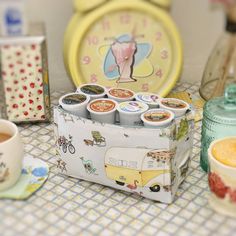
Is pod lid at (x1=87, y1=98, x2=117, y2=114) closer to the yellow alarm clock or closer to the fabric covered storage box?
the fabric covered storage box

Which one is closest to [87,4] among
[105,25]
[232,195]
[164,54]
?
[105,25]

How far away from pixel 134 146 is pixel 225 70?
265 millimetres

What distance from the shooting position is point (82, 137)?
0.80 meters

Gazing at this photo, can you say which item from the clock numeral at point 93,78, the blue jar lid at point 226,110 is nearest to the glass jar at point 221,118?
the blue jar lid at point 226,110

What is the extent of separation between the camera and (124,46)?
3.09 ft

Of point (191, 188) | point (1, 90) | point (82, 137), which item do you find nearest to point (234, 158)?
point (191, 188)

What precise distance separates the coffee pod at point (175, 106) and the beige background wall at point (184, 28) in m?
0.18

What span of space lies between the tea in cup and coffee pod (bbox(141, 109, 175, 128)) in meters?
0.18

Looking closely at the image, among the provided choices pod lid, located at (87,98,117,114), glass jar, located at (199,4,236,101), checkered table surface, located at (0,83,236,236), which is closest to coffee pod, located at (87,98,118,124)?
pod lid, located at (87,98,117,114)

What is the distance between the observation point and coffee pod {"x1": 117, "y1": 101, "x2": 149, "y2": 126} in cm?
80

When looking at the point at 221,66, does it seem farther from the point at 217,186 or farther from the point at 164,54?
the point at 217,186

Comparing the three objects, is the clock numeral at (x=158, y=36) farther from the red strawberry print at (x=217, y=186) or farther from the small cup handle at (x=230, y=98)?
the red strawberry print at (x=217, y=186)

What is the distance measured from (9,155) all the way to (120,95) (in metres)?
0.19

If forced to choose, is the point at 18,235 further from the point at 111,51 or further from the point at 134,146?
the point at 111,51
